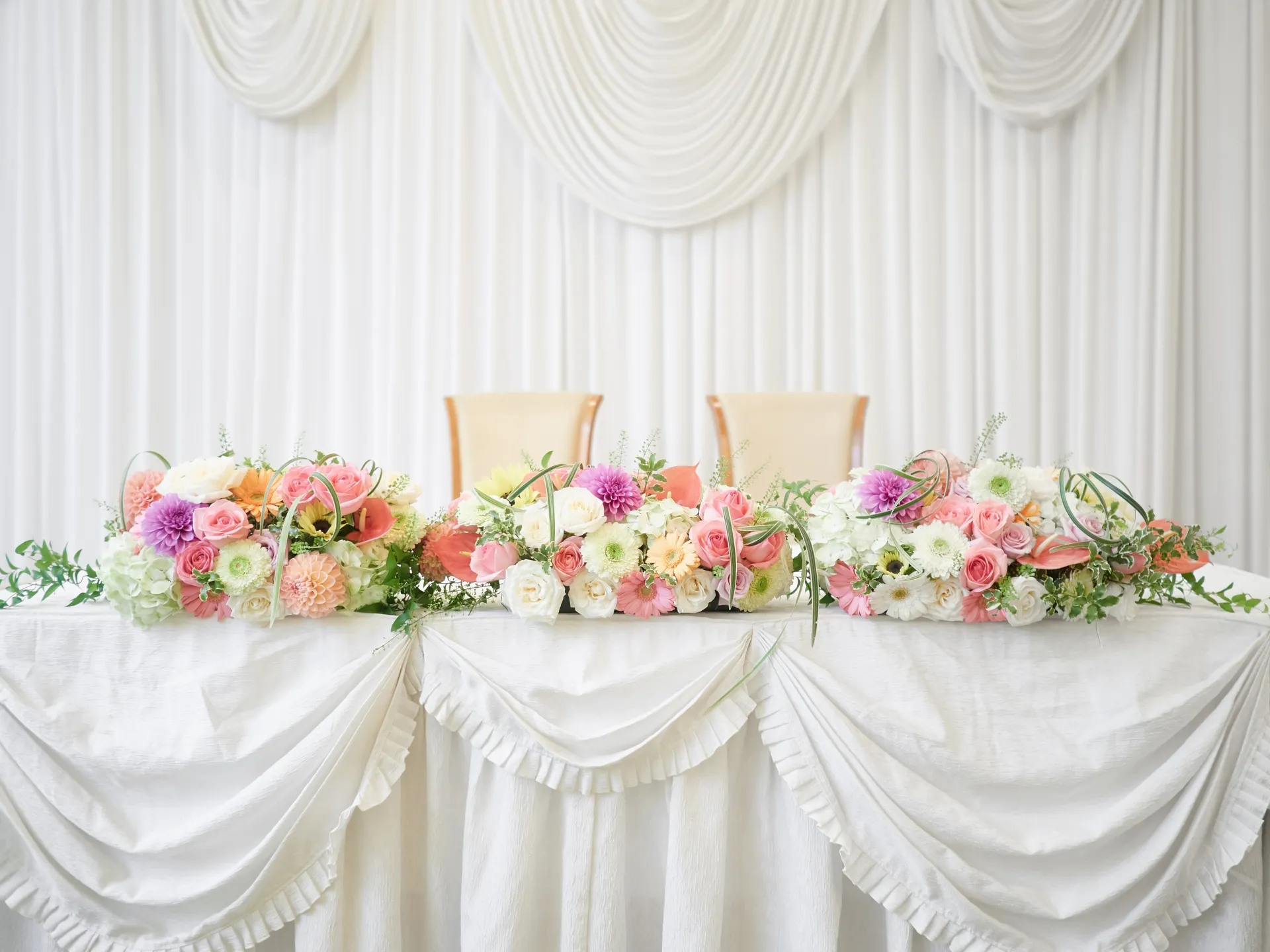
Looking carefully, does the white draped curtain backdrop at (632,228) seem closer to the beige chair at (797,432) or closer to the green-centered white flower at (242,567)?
the beige chair at (797,432)

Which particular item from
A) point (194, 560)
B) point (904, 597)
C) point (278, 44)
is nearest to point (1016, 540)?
point (904, 597)

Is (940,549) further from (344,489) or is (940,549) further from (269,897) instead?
(269,897)

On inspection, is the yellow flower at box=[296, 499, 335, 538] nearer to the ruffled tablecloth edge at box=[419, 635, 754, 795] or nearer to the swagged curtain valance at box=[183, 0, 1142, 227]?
the ruffled tablecloth edge at box=[419, 635, 754, 795]

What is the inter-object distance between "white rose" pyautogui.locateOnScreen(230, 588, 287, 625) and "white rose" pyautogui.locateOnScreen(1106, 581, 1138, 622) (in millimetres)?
1111

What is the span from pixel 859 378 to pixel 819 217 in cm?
64

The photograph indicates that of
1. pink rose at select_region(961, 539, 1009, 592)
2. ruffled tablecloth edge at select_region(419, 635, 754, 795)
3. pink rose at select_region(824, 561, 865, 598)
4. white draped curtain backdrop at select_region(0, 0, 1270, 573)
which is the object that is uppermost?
white draped curtain backdrop at select_region(0, 0, 1270, 573)

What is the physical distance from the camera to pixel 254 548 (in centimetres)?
119

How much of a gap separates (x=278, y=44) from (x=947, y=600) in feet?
11.1

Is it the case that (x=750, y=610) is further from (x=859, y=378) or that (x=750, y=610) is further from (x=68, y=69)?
(x=68, y=69)

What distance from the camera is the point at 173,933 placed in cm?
122

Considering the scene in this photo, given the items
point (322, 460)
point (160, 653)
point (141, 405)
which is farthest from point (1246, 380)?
point (141, 405)

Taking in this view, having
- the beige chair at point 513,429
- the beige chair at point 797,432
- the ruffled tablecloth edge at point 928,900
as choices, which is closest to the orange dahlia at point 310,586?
the ruffled tablecloth edge at point 928,900

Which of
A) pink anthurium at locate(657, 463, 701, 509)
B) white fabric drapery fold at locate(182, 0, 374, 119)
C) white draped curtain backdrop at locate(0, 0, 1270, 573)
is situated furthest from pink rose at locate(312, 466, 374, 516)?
white fabric drapery fold at locate(182, 0, 374, 119)

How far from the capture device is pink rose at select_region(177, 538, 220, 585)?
3.85 feet
